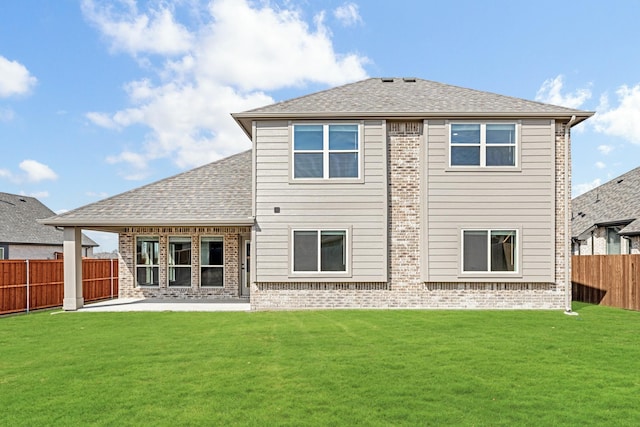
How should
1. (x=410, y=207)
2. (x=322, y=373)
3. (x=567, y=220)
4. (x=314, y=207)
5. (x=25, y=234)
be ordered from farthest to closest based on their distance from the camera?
1. (x=25, y=234)
2. (x=410, y=207)
3. (x=314, y=207)
4. (x=567, y=220)
5. (x=322, y=373)

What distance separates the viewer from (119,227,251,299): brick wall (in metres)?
17.0

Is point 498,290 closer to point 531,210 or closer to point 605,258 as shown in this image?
point 531,210

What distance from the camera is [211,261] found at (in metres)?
17.1

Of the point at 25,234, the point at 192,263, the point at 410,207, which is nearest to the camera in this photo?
the point at 410,207

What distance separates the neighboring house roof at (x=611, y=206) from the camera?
2041cm

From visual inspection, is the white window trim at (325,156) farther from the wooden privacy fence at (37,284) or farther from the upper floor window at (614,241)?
the upper floor window at (614,241)

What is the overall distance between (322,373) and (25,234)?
26.5 metres

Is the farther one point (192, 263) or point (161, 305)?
point (192, 263)

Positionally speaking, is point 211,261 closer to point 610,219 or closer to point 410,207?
point 410,207

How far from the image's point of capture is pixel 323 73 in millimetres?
18672

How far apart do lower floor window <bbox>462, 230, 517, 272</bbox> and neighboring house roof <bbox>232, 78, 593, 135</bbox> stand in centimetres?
346

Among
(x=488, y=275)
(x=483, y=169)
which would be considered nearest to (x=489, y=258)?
(x=488, y=275)

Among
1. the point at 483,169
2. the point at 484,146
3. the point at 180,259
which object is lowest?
the point at 180,259

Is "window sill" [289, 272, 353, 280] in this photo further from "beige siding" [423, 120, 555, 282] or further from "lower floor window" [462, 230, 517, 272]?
"lower floor window" [462, 230, 517, 272]
